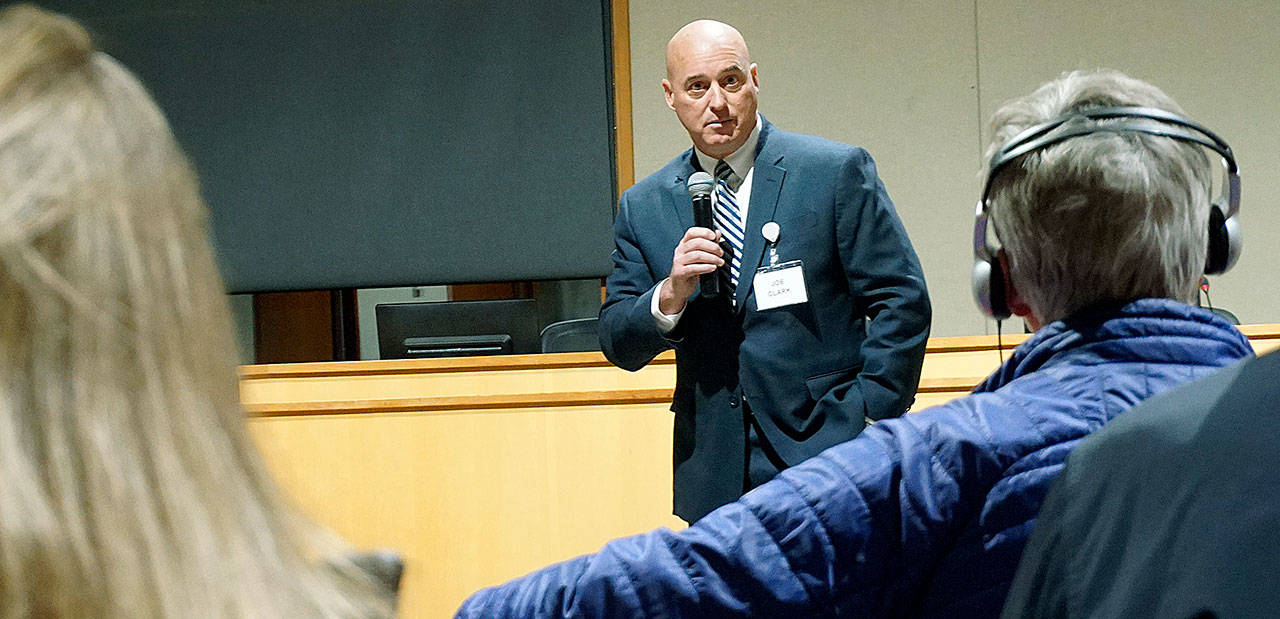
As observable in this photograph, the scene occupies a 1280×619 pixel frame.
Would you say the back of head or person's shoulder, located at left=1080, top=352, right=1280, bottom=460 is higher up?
the back of head

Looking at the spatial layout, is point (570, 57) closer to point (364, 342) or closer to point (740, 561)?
point (364, 342)

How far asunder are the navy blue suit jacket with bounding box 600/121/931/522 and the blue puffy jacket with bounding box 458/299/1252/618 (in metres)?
1.25

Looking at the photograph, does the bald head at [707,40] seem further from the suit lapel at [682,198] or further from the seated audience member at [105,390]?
the seated audience member at [105,390]

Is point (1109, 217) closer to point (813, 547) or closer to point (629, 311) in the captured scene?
point (813, 547)

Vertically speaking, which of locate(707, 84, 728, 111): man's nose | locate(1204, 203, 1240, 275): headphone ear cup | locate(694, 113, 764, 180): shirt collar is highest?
locate(707, 84, 728, 111): man's nose

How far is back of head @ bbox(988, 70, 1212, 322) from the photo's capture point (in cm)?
109

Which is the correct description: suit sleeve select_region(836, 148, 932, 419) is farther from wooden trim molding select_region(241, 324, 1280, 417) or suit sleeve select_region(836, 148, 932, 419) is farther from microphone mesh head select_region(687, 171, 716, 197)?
wooden trim molding select_region(241, 324, 1280, 417)

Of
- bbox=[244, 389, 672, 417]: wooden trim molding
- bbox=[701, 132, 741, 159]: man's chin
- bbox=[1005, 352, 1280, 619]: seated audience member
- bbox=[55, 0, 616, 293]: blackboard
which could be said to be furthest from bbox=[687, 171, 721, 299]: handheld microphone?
bbox=[55, 0, 616, 293]: blackboard

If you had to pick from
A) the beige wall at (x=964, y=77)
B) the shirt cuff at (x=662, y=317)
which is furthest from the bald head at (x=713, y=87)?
the beige wall at (x=964, y=77)

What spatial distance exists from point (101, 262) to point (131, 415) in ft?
0.23

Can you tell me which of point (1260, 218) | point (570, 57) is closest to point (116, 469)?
point (570, 57)

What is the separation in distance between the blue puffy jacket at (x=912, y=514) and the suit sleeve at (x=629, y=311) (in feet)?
4.31

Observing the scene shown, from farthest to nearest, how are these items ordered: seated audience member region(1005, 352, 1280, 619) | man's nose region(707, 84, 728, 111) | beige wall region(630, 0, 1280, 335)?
beige wall region(630, 0, 1280, 335), man's nose region(707, 84, 728, 111), seated audience member region(1005, 352, 1280, 619)

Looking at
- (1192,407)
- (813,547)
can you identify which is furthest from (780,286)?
(1192,407)
